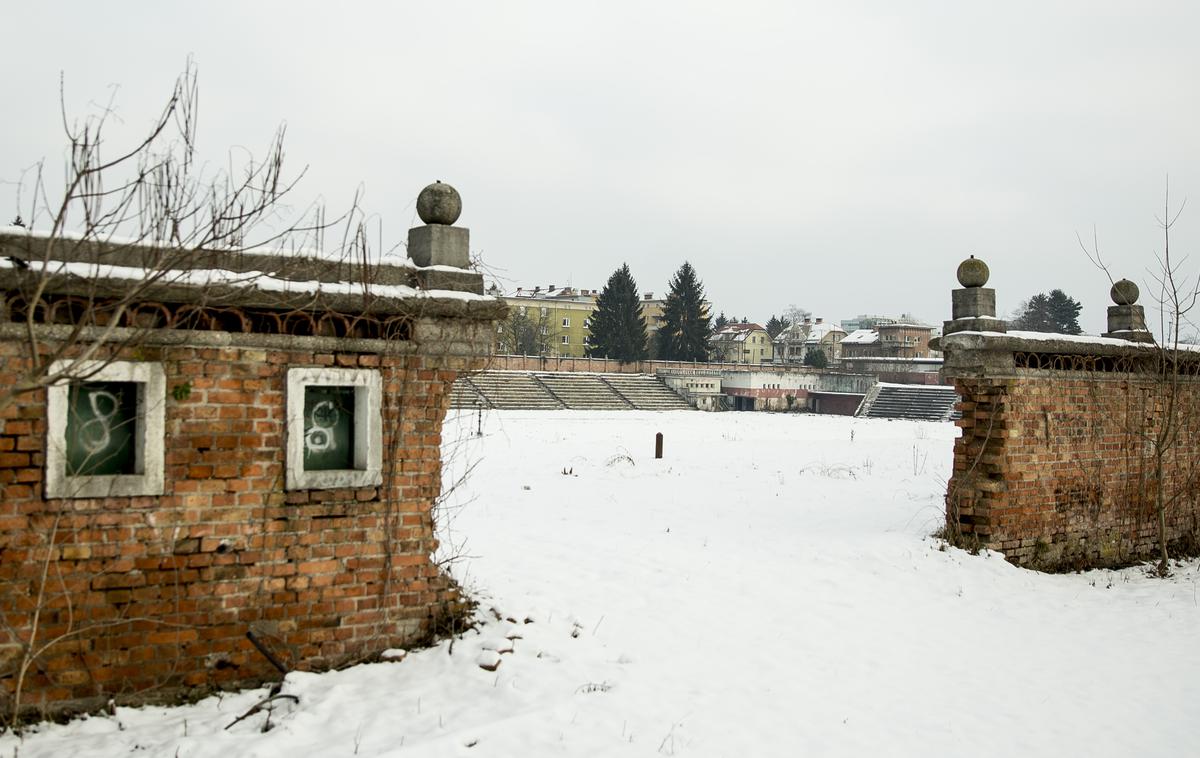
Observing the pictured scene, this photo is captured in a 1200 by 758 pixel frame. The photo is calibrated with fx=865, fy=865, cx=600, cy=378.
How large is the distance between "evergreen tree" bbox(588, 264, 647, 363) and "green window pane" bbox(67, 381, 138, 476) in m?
60.3

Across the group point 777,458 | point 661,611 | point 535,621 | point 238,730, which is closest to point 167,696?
point 238,730

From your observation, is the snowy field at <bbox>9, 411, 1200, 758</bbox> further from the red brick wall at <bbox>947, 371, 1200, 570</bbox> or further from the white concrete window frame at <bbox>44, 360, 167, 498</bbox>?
the white concrete window frame at <bbox>44, 360, 167, 498</bbox>

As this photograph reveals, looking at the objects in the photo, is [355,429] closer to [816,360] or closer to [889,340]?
[816,360]

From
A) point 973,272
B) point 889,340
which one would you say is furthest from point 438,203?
point 889,340

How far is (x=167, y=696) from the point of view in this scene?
5332 millimetres

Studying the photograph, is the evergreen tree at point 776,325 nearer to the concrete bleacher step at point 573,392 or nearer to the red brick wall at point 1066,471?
the concrete bleacher step at point 573,392

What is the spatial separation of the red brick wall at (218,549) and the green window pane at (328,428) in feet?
0.73

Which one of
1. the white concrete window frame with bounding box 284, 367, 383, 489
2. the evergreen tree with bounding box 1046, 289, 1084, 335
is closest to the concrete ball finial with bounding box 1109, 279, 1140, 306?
the white concrete window frame with bounding box 284, 367, 383, 489

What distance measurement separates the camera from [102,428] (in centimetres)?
512

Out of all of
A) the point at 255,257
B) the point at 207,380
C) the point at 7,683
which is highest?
the point at 255,257

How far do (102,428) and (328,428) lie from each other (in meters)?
1.36

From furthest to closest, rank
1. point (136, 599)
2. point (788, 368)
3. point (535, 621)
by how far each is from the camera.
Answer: point (788, 368) → point (535, 621) → point (136, 599)

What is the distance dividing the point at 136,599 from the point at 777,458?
55.2 ft

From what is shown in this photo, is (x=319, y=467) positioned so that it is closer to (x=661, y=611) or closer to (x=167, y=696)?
(x=167, y=696)
